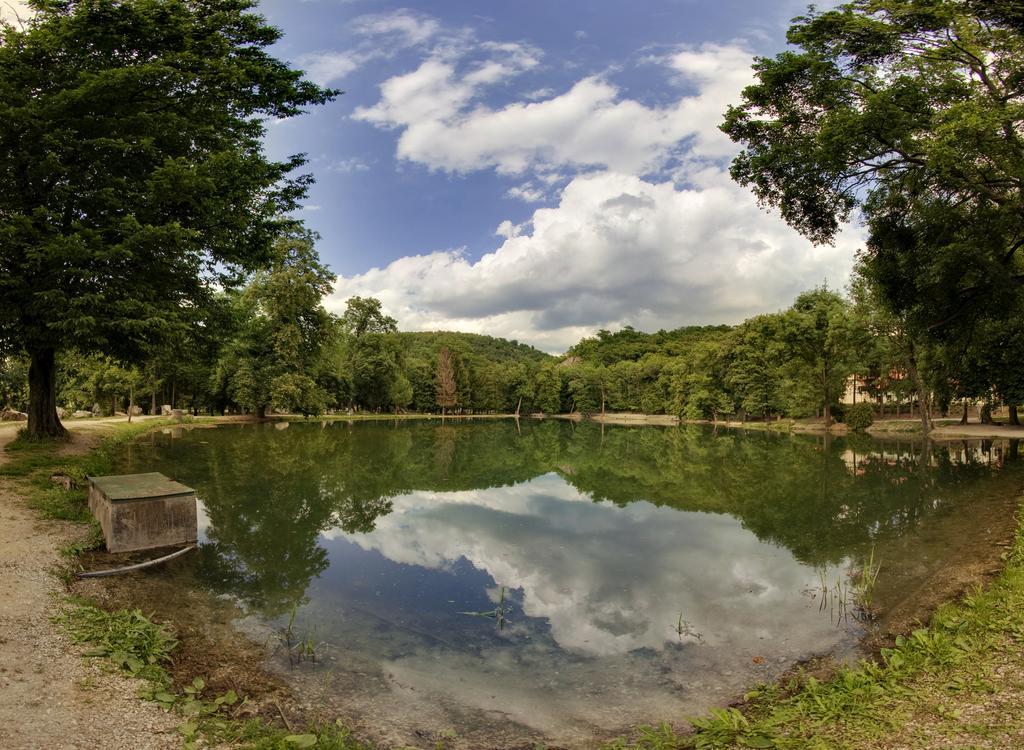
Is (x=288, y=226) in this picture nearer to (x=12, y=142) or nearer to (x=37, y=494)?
(x=12, y=142)

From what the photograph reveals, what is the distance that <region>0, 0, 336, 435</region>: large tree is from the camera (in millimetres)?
13820

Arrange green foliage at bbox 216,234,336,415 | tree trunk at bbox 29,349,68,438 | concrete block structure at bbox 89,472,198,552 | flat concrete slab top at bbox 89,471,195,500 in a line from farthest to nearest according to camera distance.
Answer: green foliage at bbox 216,234,336,415, tree trunk at bbox 29,349,68,438, flat concrete slab top at bbox 89,471,195,500, concrete block structure at bbox 89,472,198,552

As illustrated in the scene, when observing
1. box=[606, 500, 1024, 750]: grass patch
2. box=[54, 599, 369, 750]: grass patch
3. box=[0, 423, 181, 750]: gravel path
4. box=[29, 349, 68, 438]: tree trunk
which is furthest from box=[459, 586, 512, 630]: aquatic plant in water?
box=[29, 349, 68, 438]: tree trunk

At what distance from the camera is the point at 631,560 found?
10.7 meters

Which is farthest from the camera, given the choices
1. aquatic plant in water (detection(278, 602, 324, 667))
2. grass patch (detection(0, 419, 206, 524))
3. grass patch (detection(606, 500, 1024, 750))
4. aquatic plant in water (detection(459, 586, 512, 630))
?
grass patch (detection(0, 419, 206, 524))

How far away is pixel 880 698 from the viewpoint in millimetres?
4668

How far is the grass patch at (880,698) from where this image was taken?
4.21m

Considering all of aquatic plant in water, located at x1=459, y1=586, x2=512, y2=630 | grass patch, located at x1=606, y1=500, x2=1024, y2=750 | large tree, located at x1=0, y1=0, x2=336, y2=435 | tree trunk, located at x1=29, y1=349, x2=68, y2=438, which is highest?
large tree, located at x1=0, y1=0, x2=336, y2=435

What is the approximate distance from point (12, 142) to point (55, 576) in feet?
43.2

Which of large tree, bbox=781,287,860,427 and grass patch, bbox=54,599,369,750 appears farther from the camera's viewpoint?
large tree, bbox=781,287,860,427

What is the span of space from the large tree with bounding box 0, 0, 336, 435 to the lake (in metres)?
5.40

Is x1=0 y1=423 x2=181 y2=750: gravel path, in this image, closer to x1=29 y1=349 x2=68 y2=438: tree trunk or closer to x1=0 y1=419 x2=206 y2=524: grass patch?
x1=0 y1=419 x2=206 y2=524: grass patch

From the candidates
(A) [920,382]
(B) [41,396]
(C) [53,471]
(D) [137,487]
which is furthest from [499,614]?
(A) [920,382]

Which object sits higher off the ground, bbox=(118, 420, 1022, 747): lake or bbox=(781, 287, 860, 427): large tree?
bbox=(781, 287, 860, 427): large tree
